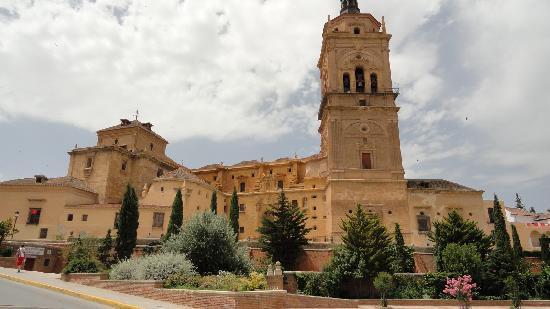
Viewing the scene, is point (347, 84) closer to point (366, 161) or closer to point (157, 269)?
point (366, 161)

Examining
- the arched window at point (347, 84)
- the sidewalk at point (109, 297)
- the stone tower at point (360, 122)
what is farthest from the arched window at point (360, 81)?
the sidewalk at point (109, 297)

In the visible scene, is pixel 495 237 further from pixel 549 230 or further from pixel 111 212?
pixel 111 212

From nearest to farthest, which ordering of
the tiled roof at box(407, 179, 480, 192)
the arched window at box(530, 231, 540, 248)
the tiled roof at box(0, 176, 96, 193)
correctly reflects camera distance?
the tiled roof at box(0, 176, 96, 193), the tiled roof at box(407, 179, 480, 192), the arched window at box(530, 231, 540, 248)

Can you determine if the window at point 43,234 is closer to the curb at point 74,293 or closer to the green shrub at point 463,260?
the curb at point 74,293

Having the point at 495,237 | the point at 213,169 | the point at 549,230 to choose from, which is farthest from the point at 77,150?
the point at 549,230

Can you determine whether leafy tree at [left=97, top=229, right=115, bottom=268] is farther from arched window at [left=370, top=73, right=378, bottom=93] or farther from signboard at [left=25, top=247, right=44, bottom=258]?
arched window at [left=370, top=73, right=378, bottom=93]

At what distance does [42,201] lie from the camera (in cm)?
3500

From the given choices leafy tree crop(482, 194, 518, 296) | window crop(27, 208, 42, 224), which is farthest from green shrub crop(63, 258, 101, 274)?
leafy tree crop(482, 194, 518, 296)

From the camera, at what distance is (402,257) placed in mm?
29016

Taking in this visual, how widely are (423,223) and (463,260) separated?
9631mm

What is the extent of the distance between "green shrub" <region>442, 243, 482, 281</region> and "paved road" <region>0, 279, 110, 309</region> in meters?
21.2

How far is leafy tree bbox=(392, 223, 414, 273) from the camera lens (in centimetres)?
2831

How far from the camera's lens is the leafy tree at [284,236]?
29597 millimetres

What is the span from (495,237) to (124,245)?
25.5 meters
